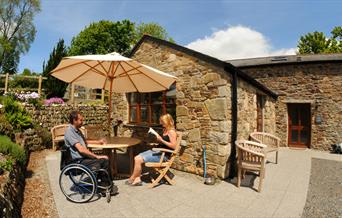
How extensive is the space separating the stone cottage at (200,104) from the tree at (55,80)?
29.3 feet

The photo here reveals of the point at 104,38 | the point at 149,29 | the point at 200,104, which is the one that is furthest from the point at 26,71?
the point at 200,104

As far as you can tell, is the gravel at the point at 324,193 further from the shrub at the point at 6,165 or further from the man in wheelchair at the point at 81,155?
the shrub at the point at 6,165

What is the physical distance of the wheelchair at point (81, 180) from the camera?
3.49 meters

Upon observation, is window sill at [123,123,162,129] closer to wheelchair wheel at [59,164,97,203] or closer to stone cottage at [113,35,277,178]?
stone cottage at [113,35,277,178]

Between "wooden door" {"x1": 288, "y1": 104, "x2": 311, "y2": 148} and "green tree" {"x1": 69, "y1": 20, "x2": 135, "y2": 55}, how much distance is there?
24923mm

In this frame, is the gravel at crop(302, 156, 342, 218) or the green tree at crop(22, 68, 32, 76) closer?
the gravel at crop(302, 156, 342, 218)

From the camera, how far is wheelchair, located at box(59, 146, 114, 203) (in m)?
3.49

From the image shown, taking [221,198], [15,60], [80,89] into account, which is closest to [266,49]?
[80,89]

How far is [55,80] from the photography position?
45.5 feet

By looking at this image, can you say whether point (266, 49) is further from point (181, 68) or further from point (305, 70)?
point (181, 68)

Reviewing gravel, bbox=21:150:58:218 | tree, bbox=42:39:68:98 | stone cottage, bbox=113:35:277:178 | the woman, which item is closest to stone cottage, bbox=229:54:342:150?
stone cottage, bbox=113:35:277:178

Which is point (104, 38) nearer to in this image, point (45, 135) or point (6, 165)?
point (45, 135)

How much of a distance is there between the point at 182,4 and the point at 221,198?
22.4 ft

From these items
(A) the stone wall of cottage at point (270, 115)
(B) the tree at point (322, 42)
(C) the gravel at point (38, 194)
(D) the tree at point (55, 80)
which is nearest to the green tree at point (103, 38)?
(D) the tree at point (55, 80)
